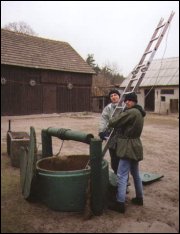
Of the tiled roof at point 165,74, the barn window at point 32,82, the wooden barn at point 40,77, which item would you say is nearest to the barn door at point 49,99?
the wooden barn at point 40,77

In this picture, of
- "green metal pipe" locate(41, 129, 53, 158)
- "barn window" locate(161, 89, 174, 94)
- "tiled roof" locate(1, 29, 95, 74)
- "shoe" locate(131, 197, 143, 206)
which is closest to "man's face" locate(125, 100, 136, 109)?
"shoe" locate(131, 197, 143, 206)

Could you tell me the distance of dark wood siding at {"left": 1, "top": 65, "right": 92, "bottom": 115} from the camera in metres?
22.0

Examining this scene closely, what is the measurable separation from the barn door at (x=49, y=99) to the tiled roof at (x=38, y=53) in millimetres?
1578

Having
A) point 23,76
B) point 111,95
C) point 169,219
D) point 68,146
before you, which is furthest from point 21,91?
point 169,219

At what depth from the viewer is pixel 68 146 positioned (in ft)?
34.4

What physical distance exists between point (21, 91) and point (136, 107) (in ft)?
60.0

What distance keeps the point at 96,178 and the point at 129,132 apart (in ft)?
2.95

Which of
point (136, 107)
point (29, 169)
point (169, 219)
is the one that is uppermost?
point (136, 107)

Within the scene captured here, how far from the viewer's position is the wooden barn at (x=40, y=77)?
2214cm

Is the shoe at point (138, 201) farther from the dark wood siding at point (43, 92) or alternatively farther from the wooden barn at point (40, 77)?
the wooden barn at point (40, 77)

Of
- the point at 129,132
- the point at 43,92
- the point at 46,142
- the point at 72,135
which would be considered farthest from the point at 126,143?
the point at 43,92

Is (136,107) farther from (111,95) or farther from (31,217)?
(31,217)

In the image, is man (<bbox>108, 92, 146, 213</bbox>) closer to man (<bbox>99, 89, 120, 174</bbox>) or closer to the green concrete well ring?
the green concrete well ring

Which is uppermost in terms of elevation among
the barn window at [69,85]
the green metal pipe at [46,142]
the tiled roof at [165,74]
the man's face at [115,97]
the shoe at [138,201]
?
the tiled roof at [165,74]
